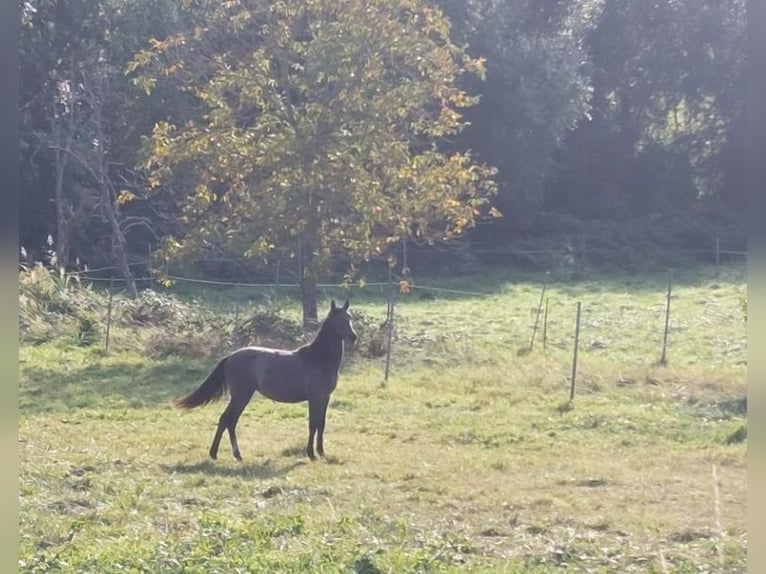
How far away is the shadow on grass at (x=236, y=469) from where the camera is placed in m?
8.41

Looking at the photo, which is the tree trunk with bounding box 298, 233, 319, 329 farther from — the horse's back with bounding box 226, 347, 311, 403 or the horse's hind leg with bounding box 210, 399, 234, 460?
the horse's hind leg with bounding box 210, 399, 234, 460

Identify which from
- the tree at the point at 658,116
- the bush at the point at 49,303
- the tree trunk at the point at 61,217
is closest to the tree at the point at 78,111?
the tree trunk at the point at 61,217

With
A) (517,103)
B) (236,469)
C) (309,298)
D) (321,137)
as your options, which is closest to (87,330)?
(309,298)

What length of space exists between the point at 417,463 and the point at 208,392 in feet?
6.29

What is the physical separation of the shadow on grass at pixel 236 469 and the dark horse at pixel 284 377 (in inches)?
15.5

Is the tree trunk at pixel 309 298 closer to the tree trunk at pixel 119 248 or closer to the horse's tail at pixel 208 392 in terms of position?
the tree trunk at pixel 119 248

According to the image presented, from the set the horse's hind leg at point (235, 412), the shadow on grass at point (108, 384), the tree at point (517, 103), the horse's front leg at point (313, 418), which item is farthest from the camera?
the tree at point (517, 103)

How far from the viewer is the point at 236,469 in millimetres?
8602

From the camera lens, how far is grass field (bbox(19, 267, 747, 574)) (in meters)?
5.82

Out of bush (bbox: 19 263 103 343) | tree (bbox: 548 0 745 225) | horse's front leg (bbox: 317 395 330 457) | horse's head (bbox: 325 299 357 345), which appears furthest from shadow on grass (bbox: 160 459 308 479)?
tree (bbox: 548 0 745 225)

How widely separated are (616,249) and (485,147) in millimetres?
4600

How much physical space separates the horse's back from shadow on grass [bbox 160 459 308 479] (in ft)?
2.64

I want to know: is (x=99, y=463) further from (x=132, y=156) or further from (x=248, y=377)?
(x=132, y=156)

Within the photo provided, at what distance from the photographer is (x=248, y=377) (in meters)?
9.48
